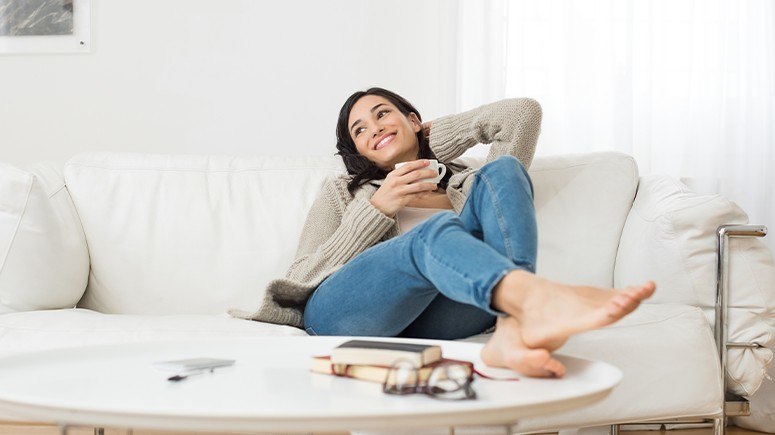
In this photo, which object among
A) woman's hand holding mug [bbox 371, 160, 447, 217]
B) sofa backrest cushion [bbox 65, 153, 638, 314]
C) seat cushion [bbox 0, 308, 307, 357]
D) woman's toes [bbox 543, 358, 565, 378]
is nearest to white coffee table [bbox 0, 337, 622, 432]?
woman's toes [bbox 543, 358, 565, 378]

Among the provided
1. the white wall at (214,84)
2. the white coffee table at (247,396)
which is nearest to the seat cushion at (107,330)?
the white coffee table at (247,396)

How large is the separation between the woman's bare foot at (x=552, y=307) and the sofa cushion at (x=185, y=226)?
120cm

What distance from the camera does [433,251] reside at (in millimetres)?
1306

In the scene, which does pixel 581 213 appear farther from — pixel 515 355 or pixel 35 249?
pixel 35 249

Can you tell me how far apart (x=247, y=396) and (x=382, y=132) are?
138 cm

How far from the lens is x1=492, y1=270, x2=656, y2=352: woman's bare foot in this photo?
1.06 meters

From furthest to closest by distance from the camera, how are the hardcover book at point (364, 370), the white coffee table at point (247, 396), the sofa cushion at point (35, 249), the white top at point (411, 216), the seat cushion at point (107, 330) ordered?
the white top at point (411, 216) → the sofa cushion at point (35, 249) → the seat cushion at point (107, 330) → the hardcover book at point (364, 370) → the white coffee table at point (247, 396)

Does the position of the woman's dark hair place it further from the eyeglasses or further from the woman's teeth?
the eyeglasses

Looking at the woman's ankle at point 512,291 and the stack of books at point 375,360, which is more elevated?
the woman's ankle at point 512,291

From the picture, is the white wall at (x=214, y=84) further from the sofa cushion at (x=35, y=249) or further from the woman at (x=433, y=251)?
the sofa cushion at (x=35, y=249)

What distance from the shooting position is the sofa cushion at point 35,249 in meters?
2.01

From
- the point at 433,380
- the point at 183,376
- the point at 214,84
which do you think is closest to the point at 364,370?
the point at 433,380

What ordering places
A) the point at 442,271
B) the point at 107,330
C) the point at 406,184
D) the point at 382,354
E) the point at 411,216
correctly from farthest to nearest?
the point at 411,216, the point at 406,184, the point at 107,330, the point at 442,271, the point at 382,354

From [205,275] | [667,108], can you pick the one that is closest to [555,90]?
[667,108]
